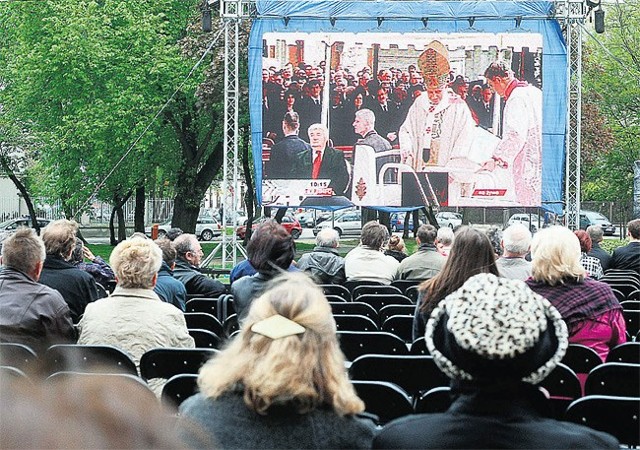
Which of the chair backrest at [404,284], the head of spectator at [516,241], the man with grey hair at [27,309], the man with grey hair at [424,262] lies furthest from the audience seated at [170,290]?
the man with grey hair at [424,262]

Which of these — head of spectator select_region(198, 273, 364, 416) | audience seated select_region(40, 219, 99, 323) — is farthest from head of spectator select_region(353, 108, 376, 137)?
head of spectator select_region(198, 273, 364, 416)

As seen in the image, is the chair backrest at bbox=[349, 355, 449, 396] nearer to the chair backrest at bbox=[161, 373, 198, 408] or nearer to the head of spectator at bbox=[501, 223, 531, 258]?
the chair backrest at bbox=[161, 373, 198, 408]

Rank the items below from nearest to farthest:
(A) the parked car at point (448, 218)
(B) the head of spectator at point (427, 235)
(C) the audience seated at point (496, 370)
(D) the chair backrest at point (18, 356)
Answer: (C) the audience seated at point (496, 370)
(D) the chair backrest at point (18, 356)
(B) the head of spectator at point (427, 235)
(A) the parked car at point (448, 218)

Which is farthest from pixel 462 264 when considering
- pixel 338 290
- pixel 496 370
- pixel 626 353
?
pixel 338 290

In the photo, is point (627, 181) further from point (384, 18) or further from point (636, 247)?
point (636, 247)

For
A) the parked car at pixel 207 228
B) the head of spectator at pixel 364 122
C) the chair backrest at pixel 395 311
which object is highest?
the head of spectator at pixel 364 122

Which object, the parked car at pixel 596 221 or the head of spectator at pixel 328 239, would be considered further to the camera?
the parked car at pixel 596 221

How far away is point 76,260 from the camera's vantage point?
8.54 meters

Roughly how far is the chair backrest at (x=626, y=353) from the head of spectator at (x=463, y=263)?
0.80m

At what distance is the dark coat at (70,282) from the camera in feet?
22.5

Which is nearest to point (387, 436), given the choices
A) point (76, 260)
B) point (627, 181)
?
point (76, 260)

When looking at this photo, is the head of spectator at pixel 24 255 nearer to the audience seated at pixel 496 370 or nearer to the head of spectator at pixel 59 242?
the head of spectator at pixel 59 242

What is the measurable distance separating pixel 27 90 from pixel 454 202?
47.4 ft

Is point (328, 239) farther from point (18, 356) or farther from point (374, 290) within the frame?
point (18, 356)
